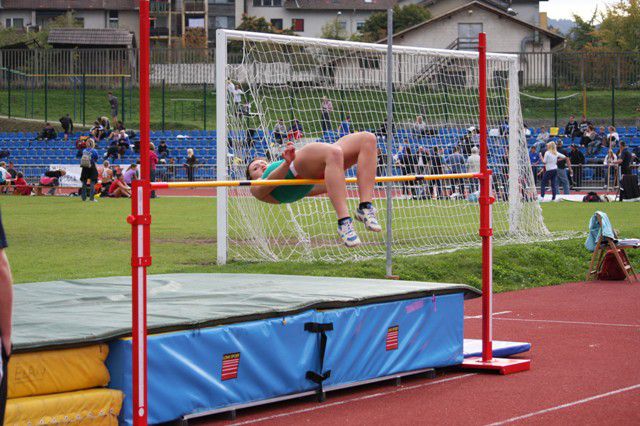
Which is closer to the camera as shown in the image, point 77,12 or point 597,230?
point 597,230

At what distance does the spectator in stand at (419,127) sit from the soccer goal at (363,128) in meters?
0.02

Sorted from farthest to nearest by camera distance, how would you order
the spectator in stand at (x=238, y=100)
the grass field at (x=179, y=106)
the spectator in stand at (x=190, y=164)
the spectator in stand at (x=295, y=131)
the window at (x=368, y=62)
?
the grass field at (x=179, y=106)
the spectator in stand at (x=190, y=164)
the window at (x=368, y=62)
the spectator in stand at (x=238, y=100)
the spectator in stand at (x=295, y=131)

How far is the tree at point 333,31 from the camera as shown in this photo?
230 ft

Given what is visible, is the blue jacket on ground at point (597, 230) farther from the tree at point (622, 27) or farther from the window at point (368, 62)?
the tree at point (622, 27)

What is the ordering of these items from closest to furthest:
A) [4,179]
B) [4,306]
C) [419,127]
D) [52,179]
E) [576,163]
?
[4,306] < [419,127] < [576,163] < [4,179] < [52,179]

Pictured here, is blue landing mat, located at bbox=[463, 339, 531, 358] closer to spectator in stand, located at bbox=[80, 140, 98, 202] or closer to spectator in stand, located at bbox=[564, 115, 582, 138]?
spectator in stand, located at bbox=[80, 140, 98, 202]

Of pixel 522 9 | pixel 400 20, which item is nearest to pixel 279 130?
pixel 400 20

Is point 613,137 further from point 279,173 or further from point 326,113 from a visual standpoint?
point 279,173

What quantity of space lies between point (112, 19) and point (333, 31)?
17177 millimetres

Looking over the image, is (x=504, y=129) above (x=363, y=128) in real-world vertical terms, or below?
above

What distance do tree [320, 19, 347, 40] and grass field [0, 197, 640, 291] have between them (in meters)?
49.0

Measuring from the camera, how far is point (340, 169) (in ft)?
25.6

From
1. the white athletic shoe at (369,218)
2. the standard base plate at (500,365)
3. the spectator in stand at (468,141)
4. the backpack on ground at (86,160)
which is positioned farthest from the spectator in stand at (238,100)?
the backpack on ground at (86,160)

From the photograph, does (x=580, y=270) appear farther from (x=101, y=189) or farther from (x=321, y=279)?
(x=101, y=189)
